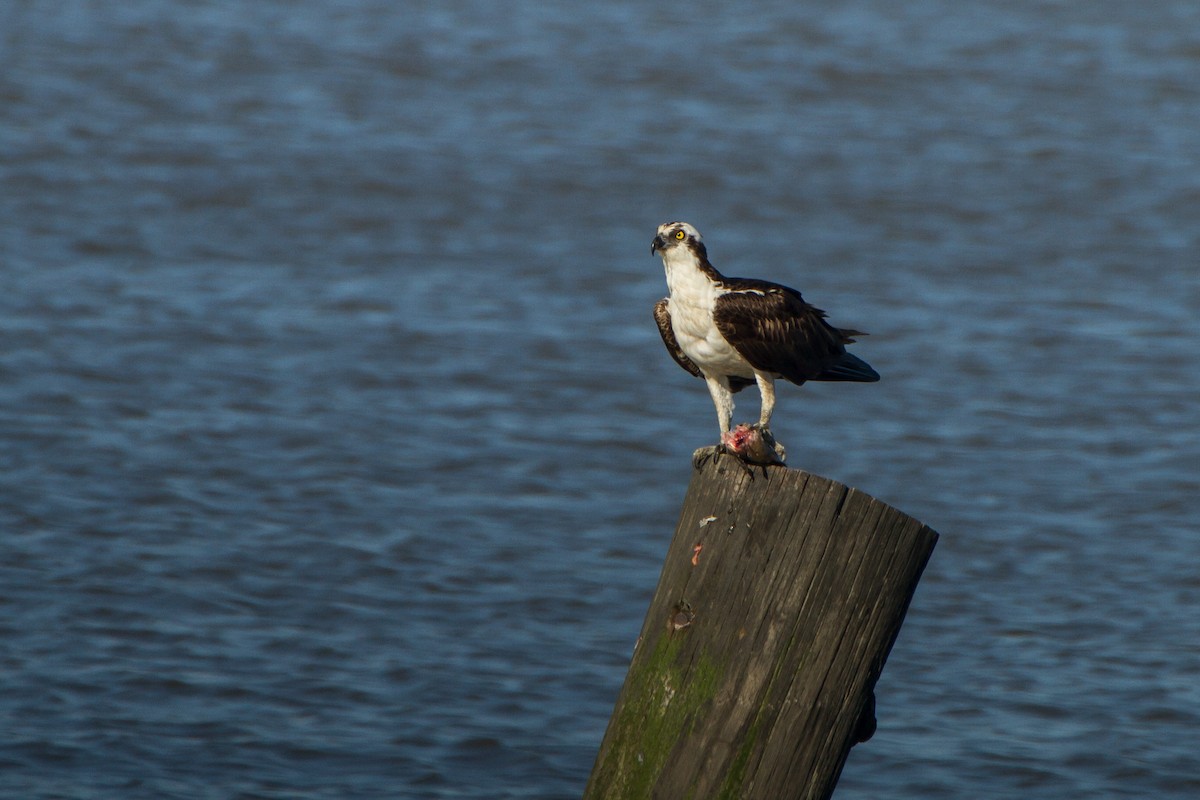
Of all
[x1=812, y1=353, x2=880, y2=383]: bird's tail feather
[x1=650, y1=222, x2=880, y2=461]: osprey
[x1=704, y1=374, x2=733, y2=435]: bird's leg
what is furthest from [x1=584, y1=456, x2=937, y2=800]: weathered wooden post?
[x1=812, y1=353, x2=880, y2=383]: bird's tail feather

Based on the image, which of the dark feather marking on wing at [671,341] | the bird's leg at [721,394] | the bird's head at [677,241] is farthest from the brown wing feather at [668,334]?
the bird's head at [677,241]

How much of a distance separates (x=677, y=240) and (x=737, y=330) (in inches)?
20.2

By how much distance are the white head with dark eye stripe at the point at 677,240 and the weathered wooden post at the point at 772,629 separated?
1.99 metres

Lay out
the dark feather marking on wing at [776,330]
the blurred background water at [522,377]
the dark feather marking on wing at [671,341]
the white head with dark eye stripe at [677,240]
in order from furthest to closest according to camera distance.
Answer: the blurred background water at [522,377], the dark feather marking on wing at [671,341], the white head with dark eye stripe at [677,240], the dark feather marking on wing at [776,330]

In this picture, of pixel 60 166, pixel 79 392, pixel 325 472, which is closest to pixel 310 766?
pixel 325 472

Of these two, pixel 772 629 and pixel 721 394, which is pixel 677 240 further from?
pixel 772 629

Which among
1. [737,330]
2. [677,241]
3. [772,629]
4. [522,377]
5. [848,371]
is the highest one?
[522,377]

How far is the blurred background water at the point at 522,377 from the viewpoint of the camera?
28.2 ft

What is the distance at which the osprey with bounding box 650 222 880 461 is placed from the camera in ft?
21.0

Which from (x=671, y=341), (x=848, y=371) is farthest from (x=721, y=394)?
(x=848, y=371)

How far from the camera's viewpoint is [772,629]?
15.2 feet

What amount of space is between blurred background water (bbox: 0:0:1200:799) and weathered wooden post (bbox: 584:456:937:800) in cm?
335

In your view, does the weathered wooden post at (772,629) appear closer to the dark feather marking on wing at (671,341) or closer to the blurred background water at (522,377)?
the dark feather marking on wing at (671,341)

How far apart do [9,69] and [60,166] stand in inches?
147
